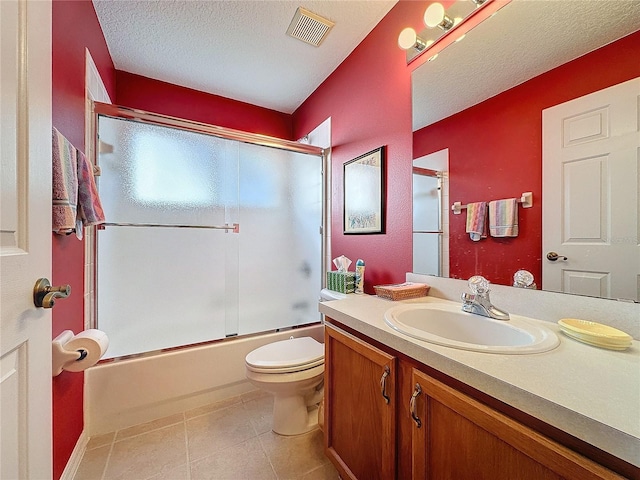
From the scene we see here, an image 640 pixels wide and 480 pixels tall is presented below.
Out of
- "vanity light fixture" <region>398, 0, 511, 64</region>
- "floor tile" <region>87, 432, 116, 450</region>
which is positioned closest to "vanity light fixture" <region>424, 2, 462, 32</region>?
"vanity light fixture" <region>398, 0, 511, 64</region>

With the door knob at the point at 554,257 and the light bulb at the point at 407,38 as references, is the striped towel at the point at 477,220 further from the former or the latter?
the light bulb at the point at 407,38

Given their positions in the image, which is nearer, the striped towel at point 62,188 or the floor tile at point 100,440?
the striped towel at point 62,188

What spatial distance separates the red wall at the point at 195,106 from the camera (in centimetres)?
219

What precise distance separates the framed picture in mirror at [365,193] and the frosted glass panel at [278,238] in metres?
0.40

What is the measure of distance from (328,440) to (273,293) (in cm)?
118

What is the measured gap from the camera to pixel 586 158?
849 millimetres

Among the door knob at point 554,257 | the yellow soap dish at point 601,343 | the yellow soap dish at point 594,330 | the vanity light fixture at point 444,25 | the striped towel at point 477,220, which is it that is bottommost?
the yellow soap dish at point 601,343

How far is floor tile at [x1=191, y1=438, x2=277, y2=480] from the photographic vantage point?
1.22m

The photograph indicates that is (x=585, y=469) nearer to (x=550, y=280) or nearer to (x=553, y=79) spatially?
(x=550, y=280)

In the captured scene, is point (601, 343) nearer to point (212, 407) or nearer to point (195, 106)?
point (212, 407)

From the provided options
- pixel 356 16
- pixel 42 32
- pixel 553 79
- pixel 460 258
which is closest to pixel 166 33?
pixel 356 16

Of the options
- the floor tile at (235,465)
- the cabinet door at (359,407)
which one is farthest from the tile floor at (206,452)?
the cabinet door at (359,407)

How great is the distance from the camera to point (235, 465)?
1276 millimetres

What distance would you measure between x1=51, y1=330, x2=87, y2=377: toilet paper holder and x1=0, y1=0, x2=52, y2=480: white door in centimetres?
39
